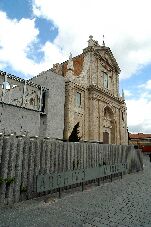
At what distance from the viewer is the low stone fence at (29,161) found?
7.30 metres

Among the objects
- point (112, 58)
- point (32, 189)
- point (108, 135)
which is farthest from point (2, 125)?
point (112, 58)

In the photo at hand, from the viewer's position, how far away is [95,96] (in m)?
27.8

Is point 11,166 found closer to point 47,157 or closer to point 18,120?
point 47,157

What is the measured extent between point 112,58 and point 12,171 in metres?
30.0

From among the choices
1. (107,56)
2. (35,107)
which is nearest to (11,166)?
A: (35,107)

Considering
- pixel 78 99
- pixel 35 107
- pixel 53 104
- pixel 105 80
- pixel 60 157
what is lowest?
pixel 60 157

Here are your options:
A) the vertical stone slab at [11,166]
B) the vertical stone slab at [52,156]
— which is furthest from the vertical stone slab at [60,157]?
the vertical stone slab at [11,166]

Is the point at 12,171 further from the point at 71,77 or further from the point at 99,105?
the point at 99,105

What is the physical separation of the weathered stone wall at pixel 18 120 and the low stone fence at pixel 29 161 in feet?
25.1

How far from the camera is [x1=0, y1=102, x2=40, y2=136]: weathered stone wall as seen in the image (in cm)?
1641

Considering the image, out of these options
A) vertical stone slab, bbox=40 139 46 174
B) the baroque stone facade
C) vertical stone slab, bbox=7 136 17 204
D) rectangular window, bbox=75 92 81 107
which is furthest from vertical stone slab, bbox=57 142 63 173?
rectangular window, bbox=75 92 81 107

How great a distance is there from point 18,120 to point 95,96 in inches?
511

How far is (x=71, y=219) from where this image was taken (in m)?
6.26

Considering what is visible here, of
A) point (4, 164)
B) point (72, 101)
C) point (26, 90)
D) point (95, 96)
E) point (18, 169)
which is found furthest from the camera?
point (95, 96)
